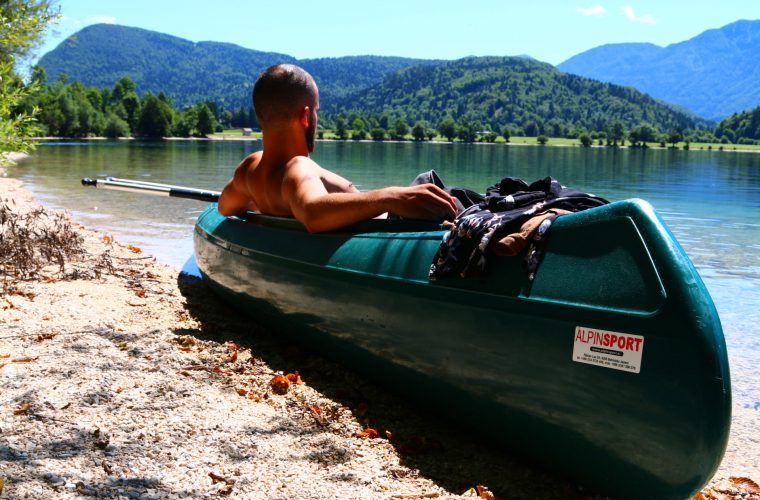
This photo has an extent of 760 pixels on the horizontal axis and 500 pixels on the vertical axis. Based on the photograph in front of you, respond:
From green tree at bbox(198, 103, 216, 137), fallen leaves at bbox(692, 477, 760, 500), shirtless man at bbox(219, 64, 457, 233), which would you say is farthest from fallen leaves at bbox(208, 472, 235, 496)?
green tree at bbox(198, 103, 216, 137)

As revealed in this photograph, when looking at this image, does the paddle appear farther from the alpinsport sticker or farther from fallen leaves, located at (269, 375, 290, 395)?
the alpinsport sticker

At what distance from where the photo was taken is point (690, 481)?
261 centimetres

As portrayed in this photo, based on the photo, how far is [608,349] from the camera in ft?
8.66

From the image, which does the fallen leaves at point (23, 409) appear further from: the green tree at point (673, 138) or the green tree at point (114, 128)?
the green tree at point (673, 138)

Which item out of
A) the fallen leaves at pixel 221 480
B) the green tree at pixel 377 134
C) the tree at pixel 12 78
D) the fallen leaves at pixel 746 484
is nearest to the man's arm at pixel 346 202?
the fallen leaves at pixel 221 480

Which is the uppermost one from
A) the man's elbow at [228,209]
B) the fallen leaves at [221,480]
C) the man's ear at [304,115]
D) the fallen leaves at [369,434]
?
the man's ear at [304,115]

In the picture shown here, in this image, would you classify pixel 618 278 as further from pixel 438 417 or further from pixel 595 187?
pixel 595 187

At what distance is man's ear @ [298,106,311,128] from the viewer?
15.6 ft

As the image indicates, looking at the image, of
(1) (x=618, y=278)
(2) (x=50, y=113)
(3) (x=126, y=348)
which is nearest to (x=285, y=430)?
(3) (x=126, y=348)

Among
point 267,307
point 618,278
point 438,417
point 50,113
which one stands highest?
point 50,113

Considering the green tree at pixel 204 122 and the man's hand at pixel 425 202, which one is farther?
the green tree at pixel 204 122

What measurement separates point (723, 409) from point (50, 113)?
97.7m

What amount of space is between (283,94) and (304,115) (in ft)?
0.68

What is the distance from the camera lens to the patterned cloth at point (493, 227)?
3010mm
